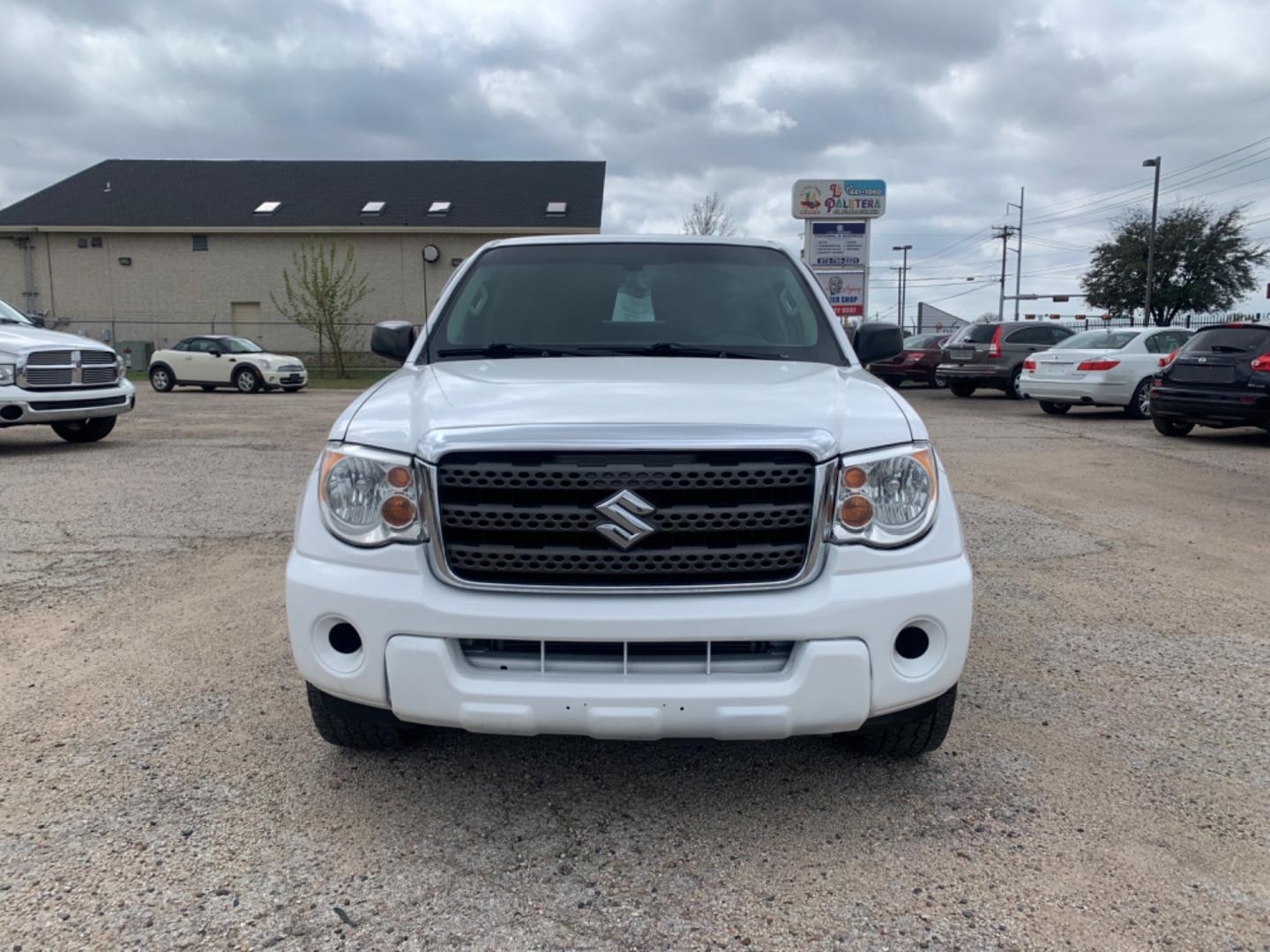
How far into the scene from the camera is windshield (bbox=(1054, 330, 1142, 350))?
1449 centimetres

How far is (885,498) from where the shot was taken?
2.47 metres

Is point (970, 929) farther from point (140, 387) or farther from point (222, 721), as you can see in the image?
point (140, 387)

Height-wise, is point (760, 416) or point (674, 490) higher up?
point (760, 416)

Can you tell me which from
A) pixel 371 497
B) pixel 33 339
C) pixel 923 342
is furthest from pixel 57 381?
pixel 923 342

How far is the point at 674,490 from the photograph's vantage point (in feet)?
7.78

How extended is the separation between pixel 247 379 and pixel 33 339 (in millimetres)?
13324

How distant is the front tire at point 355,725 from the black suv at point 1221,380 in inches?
440

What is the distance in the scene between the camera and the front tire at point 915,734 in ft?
8.63

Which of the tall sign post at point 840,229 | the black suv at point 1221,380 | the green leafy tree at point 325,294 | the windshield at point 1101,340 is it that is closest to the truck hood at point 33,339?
the tall sign post at point 840,229

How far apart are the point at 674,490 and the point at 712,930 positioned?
3.48 ft

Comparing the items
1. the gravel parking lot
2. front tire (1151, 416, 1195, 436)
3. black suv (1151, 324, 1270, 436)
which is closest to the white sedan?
front tire (1151, 416, 1195, 436)

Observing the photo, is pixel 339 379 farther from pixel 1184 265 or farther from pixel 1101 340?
pixel 1184 265

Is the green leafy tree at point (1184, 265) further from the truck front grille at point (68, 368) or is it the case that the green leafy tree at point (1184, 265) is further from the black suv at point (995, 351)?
the truck front grille at point (68, 368)

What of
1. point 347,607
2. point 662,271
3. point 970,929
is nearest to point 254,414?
point 662,271
